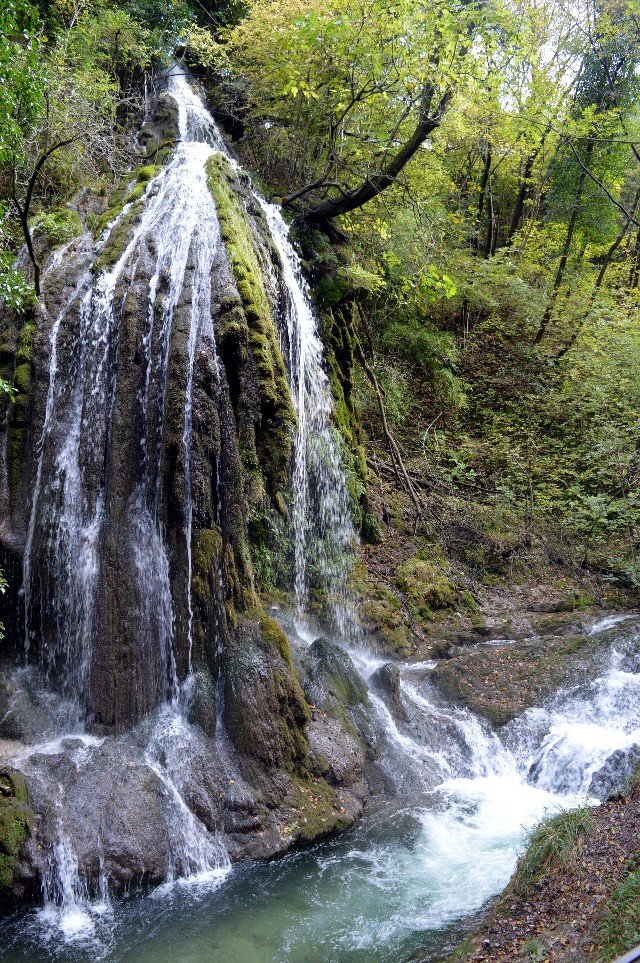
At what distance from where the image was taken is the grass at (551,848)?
4.66 m

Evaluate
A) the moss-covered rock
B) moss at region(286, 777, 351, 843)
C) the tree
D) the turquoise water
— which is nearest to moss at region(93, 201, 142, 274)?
the tree

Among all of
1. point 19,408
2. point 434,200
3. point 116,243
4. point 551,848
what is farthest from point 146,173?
point 551,848

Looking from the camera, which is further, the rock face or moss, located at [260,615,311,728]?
moss, located at [260,615,311,728]

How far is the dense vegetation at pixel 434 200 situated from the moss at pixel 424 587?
1.17m

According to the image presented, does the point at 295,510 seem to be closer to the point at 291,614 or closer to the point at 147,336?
the point at 291,614

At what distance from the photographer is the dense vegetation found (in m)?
10.0

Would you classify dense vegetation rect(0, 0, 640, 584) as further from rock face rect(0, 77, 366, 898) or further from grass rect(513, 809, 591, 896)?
grass rect(513, 809, 591, 896)

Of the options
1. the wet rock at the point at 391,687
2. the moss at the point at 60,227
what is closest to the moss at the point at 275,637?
the wet rock at the point at 391,687

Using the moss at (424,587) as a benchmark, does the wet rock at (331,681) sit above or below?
below

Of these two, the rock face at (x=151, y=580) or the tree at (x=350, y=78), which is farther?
the tree at (x=350, y=78)

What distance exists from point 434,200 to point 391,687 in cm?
1151

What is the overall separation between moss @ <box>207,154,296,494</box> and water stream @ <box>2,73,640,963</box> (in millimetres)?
310

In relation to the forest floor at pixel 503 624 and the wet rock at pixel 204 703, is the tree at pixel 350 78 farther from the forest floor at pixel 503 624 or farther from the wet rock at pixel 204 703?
the wet rock at pixel 204 703

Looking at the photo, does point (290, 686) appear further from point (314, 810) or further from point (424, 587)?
point (424, 587)
